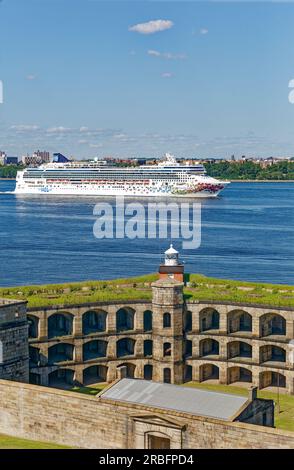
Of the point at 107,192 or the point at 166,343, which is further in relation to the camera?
the point at 107,192

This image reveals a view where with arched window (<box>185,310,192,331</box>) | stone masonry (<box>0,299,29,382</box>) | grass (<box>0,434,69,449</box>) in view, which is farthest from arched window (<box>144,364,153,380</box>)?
grass (<box>0,434,69,449</box>)

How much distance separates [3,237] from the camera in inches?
4149

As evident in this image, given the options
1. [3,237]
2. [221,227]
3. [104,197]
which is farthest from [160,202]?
[3,237]

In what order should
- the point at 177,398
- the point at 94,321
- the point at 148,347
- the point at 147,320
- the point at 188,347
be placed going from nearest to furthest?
the point at 177,398
the point at 188,347
the point at 148,347
the point at 147,320
the point at 94,321

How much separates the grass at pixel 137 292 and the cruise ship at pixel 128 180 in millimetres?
127761

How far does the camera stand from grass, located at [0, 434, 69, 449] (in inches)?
1139

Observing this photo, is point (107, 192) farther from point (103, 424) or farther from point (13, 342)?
point (103, 424)

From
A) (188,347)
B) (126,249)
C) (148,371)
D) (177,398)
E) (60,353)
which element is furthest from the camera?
(126,249)

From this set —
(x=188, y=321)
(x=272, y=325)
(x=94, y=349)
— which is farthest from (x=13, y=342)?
(x=272, y=325)

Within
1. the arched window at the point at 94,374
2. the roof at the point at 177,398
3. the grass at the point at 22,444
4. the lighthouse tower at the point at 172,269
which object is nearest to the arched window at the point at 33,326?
the arched window at the point at 94,374

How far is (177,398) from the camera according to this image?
2867cm

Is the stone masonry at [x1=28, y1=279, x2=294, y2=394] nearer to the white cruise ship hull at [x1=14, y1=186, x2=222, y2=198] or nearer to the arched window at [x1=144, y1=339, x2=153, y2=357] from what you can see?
the arched window at [x1=144, y1=339, x2=153, y2=357]

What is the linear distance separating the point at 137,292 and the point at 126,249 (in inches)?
1905
